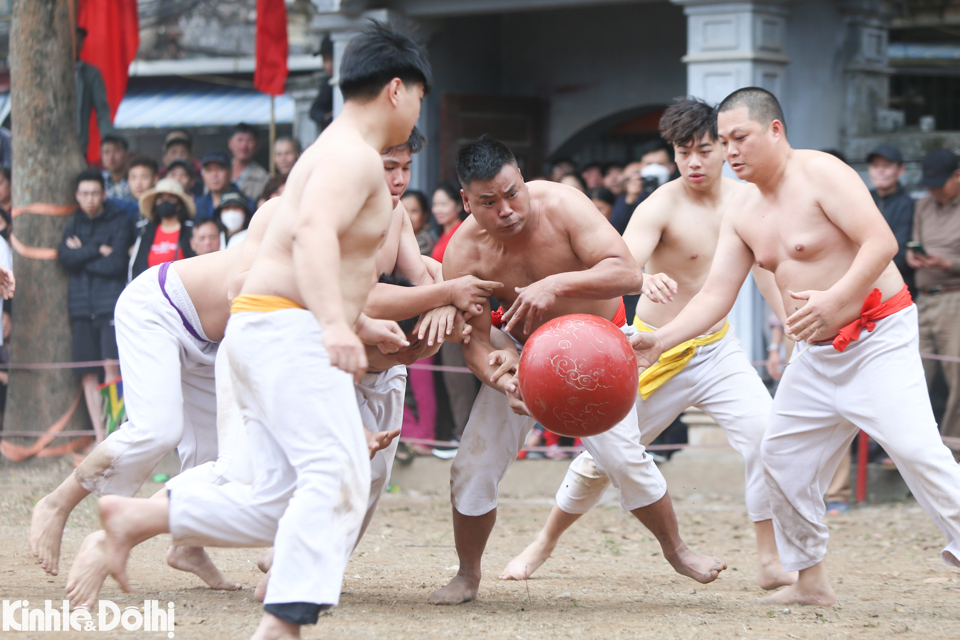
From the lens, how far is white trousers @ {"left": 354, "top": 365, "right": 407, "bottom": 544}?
458 cm

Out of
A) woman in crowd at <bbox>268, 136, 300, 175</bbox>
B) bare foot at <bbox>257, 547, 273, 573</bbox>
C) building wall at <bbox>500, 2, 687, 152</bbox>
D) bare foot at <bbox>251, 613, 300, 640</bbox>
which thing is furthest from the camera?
building wall at <bbox>500, 2, 687, 152</bbox>

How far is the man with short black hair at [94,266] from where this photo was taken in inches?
352

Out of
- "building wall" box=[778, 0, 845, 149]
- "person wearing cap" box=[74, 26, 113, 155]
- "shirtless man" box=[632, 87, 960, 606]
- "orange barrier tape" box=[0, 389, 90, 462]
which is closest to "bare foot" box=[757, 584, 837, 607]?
"shirtless man" box=[632, 87, 960, 606]

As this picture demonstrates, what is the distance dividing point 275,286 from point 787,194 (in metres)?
2.20

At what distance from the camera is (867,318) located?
450cm

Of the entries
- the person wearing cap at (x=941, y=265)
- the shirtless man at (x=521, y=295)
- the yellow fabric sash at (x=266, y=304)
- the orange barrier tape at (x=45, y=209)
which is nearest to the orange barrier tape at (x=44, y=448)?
the orange barrier tape at (x=45, y=209)

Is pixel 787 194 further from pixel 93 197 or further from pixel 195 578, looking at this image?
pixel 93 197

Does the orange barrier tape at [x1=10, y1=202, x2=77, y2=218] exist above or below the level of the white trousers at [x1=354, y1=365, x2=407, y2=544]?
above

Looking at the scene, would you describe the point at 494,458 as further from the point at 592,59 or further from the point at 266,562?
the point at 592,59

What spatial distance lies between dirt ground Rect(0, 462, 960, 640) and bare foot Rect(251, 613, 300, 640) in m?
0.42

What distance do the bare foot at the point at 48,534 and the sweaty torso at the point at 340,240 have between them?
5.73ft

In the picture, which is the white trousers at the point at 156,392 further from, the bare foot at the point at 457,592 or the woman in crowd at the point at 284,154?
the woman in crowd at the point at 284,154

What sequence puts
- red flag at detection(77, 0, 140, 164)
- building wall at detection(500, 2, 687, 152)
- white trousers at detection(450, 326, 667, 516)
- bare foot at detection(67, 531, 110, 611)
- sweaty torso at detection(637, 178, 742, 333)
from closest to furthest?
bare foot at detection(67, 531, 110, 611), white trousers at detection(450, 326, 667, 516), sweaty torso at detection(637, 178, 742, 333), red flag at detection(77, 0, 140, 164), building wall at detection(500, 2, 687, 152)

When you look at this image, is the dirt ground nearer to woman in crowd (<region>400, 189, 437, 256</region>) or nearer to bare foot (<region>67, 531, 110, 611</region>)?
bare foot (<region>67, 531, 110, 611</region>)
